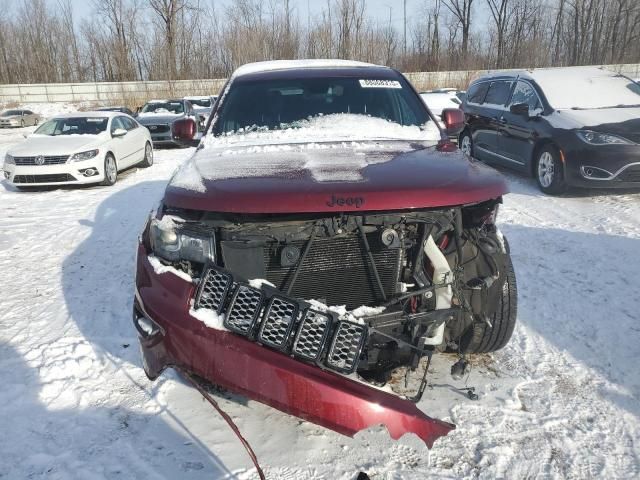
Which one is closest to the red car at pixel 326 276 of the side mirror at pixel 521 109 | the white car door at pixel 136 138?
the side mirror at pixel 521 109

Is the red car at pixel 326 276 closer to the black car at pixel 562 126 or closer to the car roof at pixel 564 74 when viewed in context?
the black car at pixel 562 126

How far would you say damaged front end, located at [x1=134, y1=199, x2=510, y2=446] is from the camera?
2047mm

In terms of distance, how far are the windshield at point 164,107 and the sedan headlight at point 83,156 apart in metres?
7.60

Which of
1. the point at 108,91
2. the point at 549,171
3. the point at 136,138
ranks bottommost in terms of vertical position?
the point at 549,171

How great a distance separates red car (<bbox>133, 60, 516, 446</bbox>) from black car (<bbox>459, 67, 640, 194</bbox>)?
4.57 m

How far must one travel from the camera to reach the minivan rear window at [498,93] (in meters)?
8.55

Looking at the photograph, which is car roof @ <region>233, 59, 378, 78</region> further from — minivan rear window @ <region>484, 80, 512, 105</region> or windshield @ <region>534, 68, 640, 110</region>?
minivan rear window @ <region>484, 80, 512, 105</region>

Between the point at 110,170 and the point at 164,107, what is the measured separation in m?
7.70

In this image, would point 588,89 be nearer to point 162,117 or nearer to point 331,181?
point 331,181

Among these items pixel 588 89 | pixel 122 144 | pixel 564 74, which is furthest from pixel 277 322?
pixel 122 144

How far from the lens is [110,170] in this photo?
31.6 feet

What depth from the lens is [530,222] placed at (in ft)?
19.5

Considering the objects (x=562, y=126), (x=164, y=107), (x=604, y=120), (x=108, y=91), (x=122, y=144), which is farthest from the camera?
(x=108, y=91)

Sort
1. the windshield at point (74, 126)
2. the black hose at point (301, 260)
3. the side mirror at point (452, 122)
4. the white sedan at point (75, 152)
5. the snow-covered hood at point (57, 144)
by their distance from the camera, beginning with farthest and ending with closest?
1. the windshield at point (74, 126)
2. the snow-covered hood at point (57, 144)
3. the white sedan at point (75, 152)
4. the side mirror at point (452, 122)
5. the black hose at point (301, 260)
